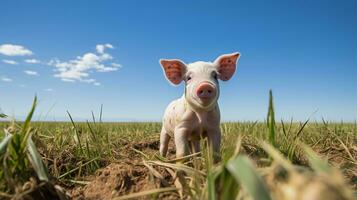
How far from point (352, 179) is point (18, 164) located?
1972 mm

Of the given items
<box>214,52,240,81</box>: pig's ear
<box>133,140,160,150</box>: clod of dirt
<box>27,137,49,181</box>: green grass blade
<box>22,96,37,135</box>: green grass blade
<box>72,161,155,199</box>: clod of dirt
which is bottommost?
<box>72,161,155,199</box>: clod of dirt

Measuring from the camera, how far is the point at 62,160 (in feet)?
10.7

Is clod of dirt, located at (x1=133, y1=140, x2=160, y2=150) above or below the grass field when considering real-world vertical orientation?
above

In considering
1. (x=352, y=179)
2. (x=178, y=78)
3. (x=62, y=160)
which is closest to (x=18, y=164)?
(x=62, y=160)

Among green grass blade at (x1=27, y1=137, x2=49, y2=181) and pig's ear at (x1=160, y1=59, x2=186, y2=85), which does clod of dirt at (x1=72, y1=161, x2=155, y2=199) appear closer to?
green grass blade at (x1=27, y1=137, x2=49, y2=181)

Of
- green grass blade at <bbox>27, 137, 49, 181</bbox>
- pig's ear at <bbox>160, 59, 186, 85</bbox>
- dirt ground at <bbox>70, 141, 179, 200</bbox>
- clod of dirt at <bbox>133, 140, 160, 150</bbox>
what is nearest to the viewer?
Answer: green grass blade at <bbox>27, 137, 49, 181</bbox>

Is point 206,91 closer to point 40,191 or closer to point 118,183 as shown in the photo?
point 118,183

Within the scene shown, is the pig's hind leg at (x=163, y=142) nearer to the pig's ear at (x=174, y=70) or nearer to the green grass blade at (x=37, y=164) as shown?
the pig's ear at (x=174, y=70)

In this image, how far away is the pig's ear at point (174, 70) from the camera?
402 cm

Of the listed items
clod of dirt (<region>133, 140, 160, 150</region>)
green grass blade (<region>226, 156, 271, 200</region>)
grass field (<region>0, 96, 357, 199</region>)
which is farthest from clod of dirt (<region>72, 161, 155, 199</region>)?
clod of dirt (<region>133, 140, 160, 150</region>)

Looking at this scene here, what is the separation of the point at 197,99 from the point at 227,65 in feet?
2.25

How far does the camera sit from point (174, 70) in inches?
161

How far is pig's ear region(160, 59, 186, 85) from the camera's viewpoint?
4.02m

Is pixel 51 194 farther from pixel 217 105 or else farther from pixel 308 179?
pixel 217 105
